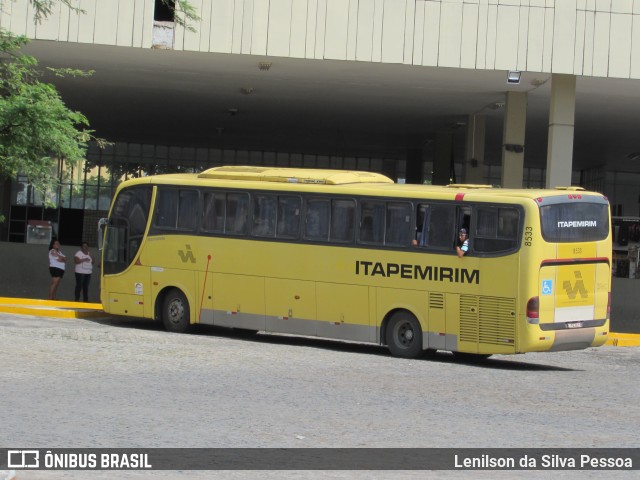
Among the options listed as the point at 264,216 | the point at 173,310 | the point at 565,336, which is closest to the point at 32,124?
the point at 173,310

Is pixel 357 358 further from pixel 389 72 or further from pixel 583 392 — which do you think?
pixel 389 72


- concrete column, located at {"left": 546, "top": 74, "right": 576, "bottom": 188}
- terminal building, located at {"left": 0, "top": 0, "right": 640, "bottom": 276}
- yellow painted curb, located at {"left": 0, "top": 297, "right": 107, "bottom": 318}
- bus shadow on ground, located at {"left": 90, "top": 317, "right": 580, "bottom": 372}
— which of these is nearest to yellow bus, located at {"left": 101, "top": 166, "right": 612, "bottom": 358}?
bus shadow on ground, located at {"left": 90, "top": 317, "right": 580, "bottom": 372}

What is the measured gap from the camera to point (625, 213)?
6688 cm

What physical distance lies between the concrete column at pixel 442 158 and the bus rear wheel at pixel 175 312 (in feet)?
72.9

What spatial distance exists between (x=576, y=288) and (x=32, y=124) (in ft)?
36.1

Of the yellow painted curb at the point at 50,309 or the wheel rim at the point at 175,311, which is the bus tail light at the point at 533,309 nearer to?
the wheel rim at the point at 175,311

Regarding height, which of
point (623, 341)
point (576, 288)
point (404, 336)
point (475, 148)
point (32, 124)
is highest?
point (475, 148)

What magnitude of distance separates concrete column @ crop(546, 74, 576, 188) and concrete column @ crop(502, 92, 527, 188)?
2.35m

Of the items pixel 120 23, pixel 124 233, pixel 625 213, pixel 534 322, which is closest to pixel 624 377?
pixel 534 322

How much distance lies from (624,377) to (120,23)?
13.7 meters

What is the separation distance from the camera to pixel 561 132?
27609 millimetres

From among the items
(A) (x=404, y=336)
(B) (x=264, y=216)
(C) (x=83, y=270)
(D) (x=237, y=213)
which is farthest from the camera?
(C) (x=83, y=270)

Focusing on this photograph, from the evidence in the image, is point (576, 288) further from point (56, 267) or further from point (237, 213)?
point (56, 267)

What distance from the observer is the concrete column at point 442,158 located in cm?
4341
